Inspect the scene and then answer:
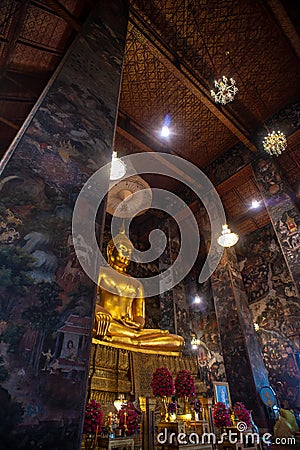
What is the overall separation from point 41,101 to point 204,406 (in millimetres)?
4026

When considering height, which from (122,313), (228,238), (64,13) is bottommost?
(122,313)

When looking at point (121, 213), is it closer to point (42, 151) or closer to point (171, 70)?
point (171, 70)

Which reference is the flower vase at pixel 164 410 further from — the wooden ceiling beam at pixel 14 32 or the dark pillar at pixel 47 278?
the wooden ceiling beam at pixel 14 32

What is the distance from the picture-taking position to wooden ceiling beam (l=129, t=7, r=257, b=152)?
5.02 m

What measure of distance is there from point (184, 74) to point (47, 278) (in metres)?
5.37

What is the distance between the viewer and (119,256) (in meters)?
7.91

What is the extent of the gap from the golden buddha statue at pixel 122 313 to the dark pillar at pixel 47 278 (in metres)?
3.25

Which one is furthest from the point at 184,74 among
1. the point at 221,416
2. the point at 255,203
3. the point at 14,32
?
the point at 221,416

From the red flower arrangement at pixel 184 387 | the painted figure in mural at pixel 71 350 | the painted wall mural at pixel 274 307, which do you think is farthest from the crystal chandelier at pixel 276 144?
the painted figure in mural at pixel 71 350

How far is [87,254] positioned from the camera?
212cm

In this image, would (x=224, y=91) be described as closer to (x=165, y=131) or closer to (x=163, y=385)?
(x=165, y=131)

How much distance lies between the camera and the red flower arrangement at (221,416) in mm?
3469

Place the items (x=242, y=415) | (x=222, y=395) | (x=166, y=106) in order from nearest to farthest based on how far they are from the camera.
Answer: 1. (x=242, y=415)
2. (x=222, y=395)
3. (x=166, y=106)

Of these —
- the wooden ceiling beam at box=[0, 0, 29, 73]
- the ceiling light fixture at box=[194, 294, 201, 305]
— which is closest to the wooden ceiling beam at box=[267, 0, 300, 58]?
the wooden ceiling beam at box=[0, 0, 29, 73]
